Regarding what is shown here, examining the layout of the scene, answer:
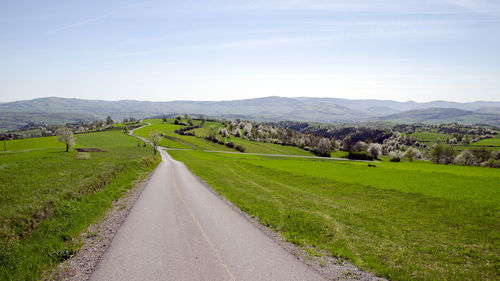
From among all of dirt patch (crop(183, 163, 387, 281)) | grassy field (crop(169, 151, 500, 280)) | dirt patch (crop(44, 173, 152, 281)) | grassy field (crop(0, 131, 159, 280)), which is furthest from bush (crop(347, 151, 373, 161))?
dirt patch (crop(44, 173, 152, 281))

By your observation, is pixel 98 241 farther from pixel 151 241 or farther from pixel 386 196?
pixel 386 196

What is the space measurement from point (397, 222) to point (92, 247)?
18.0 m

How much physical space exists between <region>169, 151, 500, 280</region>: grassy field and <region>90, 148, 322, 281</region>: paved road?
2077 millimetres

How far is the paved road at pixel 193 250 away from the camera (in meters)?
9.62

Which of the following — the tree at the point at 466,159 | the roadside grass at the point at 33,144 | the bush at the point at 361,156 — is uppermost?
the roadside grass at the point at 33,144

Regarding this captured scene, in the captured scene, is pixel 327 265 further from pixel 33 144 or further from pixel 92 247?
pixel 33 144

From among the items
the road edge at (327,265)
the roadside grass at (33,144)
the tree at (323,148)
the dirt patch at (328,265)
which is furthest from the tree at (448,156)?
the roadside grass at (33,144)

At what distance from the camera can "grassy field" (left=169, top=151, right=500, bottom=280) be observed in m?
10.3

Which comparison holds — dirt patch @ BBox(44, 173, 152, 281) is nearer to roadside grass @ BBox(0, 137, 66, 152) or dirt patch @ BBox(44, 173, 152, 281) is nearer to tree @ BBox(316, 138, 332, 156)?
roadside grass @ BBox(0, 137, 66, 152)

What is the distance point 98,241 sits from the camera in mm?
12594

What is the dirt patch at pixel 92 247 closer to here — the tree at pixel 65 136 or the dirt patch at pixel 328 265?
the dirt patch at pixel 328 265

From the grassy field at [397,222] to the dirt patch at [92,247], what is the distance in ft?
28.8

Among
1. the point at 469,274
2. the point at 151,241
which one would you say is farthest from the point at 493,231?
the point at 151,241

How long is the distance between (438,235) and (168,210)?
1744 centimetres
